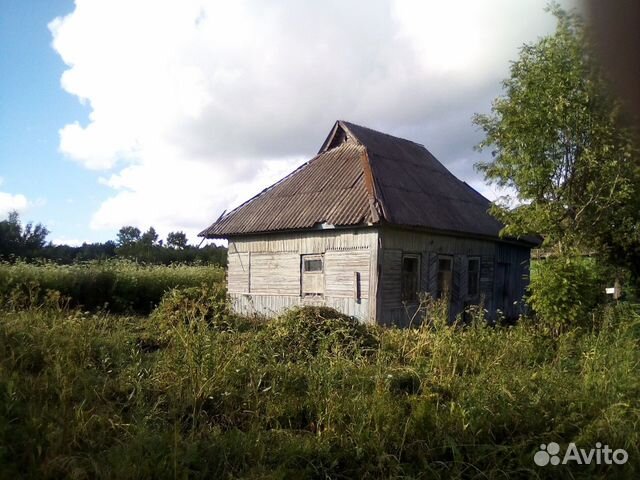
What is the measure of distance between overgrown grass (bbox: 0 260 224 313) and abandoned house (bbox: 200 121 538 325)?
3.02 metres

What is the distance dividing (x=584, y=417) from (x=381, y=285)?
282 inches

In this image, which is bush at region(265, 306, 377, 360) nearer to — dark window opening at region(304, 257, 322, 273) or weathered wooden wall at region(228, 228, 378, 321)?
weathered wooden wall at region(228, 228, 378, 321)

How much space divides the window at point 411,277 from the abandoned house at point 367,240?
3 cm

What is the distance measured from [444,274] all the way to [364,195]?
3378mm

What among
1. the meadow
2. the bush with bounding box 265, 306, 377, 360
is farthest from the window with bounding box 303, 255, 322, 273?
the meadow

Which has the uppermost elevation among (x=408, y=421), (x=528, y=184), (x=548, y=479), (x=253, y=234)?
(x=528, y=184)

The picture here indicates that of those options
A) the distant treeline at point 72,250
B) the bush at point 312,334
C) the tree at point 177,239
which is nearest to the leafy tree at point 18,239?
the distant treeline at point 72,250

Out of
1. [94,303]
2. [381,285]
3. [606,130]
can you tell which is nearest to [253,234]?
[381,285]

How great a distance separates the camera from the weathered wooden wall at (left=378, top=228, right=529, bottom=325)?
470 inches

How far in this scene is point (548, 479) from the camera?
390 cm

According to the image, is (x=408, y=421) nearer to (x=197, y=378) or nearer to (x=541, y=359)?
(x=197, y=378)

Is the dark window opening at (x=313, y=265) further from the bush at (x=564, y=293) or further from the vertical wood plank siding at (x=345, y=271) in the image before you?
the bush at (x=564, y=293)

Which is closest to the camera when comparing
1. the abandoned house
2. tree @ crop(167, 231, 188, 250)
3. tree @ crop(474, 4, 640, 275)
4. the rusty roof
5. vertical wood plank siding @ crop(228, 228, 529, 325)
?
tree @ crop(474, 4, 640, 275)

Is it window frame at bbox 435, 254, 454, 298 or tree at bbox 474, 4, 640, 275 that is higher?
tree at bbox 474, 4, 640, 275
